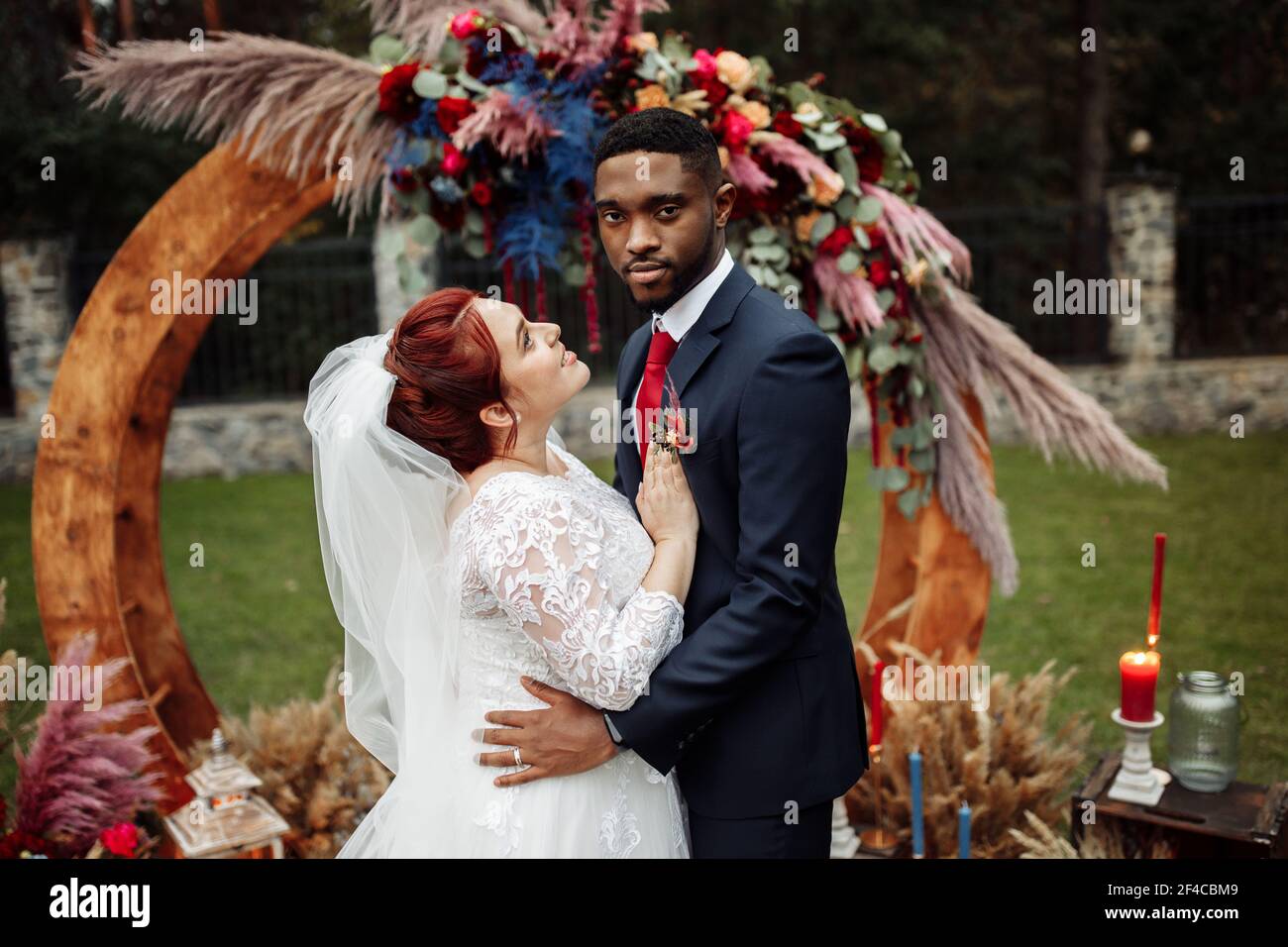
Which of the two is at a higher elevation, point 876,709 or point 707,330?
point 707,330

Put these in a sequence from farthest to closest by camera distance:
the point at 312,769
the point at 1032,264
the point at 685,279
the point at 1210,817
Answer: the point at 1032,264 → the point at 312,769 → the point at 1210,817 → the point at 685,279

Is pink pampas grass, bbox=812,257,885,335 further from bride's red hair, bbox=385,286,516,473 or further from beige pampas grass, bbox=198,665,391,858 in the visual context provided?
beige pampas grass, bbox=198,665,391,858

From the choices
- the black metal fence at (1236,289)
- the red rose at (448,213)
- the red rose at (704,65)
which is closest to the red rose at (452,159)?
the red rose at (448,213)

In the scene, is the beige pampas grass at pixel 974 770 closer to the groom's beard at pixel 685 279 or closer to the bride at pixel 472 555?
the bride at pixel 472 555

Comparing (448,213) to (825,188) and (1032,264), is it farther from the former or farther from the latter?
(1032,264)

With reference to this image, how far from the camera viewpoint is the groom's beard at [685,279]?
2.39 m

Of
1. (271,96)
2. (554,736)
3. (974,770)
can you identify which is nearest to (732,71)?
(271,96)

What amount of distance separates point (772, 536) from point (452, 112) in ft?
5.96

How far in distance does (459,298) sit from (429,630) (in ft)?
2.52

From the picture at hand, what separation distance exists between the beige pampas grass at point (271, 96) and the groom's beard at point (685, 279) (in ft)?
4.65

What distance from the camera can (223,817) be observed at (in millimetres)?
3438

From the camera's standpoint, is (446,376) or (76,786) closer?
(446,376)
